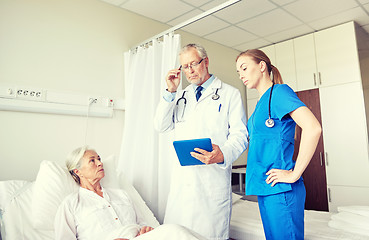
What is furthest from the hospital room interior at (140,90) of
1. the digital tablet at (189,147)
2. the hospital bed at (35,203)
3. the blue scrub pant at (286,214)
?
the digital tablet at (189,147)

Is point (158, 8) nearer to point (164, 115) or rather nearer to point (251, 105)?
point (164, 115)

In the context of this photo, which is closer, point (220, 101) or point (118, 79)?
point (220, 101)

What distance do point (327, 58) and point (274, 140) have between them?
103 inches

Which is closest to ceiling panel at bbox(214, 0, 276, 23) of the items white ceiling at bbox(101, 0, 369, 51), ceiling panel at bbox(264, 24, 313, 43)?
white ceiling at bbox(101, 0, 369, 51)

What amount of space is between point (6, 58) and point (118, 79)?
0.90 m

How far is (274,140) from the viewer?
1.11 meters

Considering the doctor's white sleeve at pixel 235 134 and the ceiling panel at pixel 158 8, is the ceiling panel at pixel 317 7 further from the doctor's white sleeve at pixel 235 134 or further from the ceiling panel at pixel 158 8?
the doctor's white sleeve at pixel 235 134

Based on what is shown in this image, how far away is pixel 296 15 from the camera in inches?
116

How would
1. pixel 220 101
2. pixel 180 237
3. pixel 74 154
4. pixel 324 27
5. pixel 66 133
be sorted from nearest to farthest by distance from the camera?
pixel 180 237 < pixel 220 101 < pixel 74 154 < pixel 66 133 < pixel 324 27

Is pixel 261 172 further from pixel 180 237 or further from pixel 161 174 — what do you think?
pixel 161 174

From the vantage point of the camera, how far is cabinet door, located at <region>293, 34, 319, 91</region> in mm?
3332

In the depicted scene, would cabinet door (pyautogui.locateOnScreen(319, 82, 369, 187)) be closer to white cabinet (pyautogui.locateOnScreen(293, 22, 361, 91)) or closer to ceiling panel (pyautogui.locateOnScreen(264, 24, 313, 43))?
white cabinet (pyautogui.locateOnScreen(293, 22, 361, 91))

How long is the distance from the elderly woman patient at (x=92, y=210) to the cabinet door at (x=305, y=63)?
270cm

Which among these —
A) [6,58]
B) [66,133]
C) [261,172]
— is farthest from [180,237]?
[6,58]
